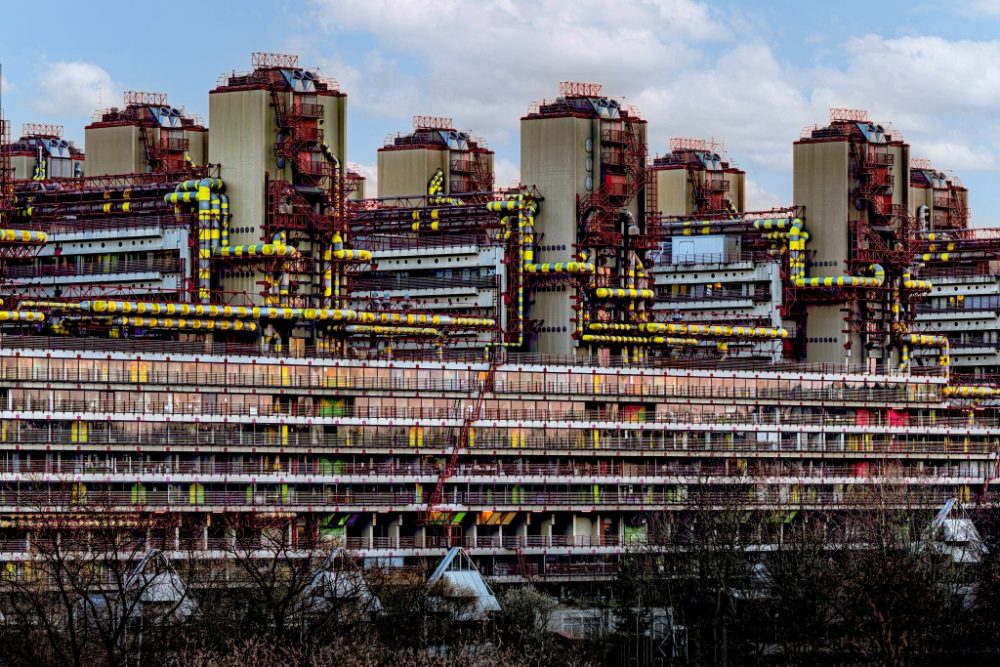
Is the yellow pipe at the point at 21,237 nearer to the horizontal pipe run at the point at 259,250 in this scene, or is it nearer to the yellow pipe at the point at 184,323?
the yellow pipe at the point at 184,323

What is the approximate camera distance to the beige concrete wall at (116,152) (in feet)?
627

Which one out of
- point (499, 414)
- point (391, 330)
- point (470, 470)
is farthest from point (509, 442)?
point (391, 330)

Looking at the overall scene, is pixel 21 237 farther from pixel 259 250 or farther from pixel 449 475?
Answer: pixel 449 475

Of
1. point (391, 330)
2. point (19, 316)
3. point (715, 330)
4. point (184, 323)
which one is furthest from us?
point (715, 330)

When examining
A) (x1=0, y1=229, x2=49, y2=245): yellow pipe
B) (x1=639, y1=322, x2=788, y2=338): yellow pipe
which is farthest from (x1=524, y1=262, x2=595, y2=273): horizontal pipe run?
(x1=0, y1=229, x2=49, y2=245): yellow pipe

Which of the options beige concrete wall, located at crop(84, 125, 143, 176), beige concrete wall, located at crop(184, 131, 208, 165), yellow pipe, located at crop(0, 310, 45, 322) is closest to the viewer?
yellow pipe, located at crop(0, 310, 45, 322)

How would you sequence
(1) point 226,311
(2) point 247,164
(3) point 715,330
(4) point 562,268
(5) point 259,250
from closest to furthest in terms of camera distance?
(1) point 226,311, (5) point 259,250, (2) point 247,164, (4) point 562,268, (3) point 715,330

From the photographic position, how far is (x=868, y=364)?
193 m

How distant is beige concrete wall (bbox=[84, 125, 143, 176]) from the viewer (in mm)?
191125

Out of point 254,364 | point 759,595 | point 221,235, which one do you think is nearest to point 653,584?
point 759,595

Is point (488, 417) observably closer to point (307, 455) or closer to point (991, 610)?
point (307, 455)

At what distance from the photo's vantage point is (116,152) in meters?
192

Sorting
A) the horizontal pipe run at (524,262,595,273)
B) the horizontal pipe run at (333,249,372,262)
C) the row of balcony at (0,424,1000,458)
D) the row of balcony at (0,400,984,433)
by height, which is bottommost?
the row of balcony at (0,424,1000,458)

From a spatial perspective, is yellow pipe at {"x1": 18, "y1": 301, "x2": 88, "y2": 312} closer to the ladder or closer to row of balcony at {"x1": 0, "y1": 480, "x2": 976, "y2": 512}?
row of balcony at {"x1": 0, "y1": 480, "x2": 976, "y2": 512}
